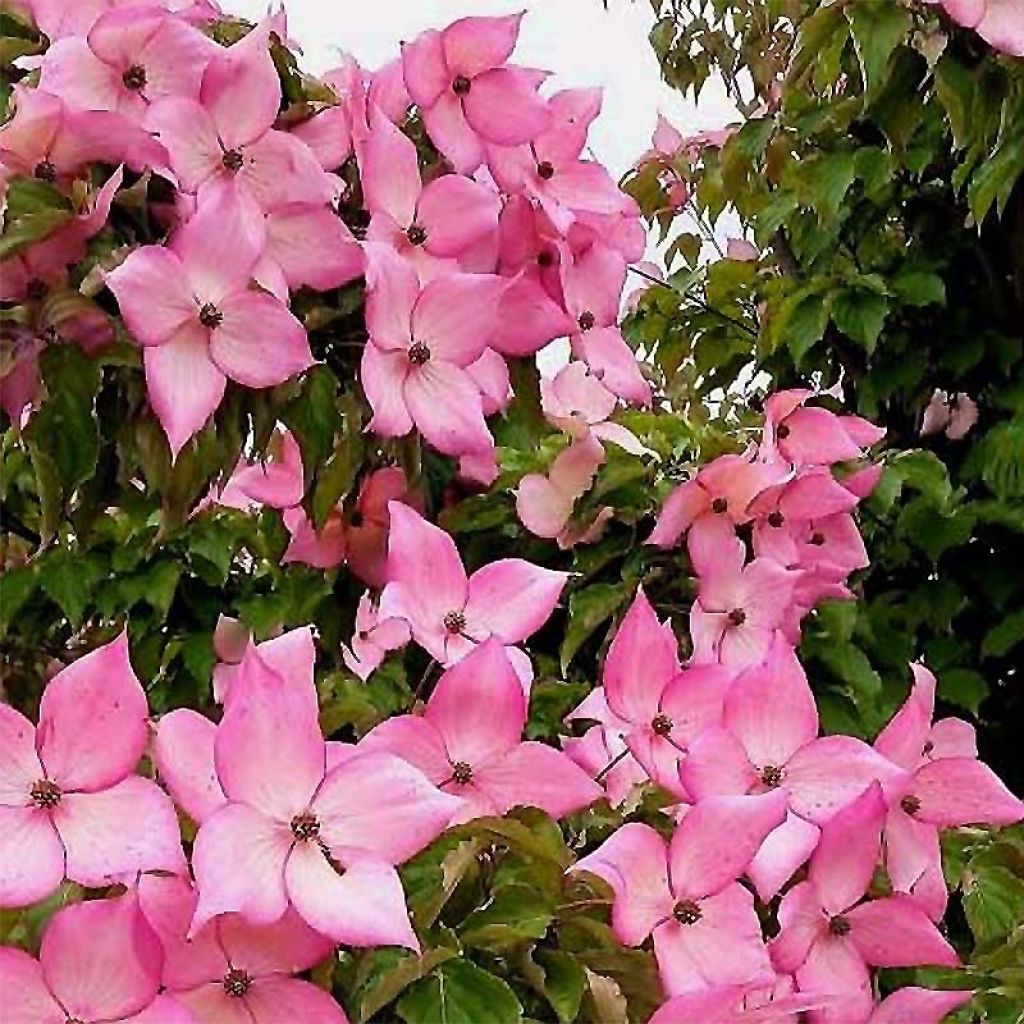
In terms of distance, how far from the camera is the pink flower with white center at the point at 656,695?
0.63 metres

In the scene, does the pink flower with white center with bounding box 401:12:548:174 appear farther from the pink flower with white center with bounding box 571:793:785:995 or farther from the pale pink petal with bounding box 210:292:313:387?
the pink flower with white center with bounding box 571:793:785:995

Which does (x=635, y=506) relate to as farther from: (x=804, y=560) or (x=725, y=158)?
(x=725, y=158)

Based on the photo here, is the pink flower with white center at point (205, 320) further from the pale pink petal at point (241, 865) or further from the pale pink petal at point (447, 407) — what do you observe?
the pale pink petal at point (241, 865)

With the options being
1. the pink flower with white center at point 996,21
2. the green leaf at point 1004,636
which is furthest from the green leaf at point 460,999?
the green leaf at point 1004,636

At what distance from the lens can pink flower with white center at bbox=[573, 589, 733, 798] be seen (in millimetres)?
633

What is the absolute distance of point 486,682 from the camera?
56 cm

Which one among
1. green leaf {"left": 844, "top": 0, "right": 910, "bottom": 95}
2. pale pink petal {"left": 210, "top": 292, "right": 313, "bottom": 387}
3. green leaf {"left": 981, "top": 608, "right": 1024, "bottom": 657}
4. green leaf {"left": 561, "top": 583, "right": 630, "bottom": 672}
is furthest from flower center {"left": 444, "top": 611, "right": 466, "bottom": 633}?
green leaf {"left": 981, "top": 608, "right": 1024, "bottom": 657}

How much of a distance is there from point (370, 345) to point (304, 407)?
0.11ft

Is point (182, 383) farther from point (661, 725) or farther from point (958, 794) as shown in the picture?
point (958, 794)

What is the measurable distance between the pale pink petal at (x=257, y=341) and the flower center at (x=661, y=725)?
0.18 m

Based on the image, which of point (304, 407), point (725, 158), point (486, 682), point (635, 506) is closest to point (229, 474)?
point (304, 407)

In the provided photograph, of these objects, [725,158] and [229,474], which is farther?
[725,158]

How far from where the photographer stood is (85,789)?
Answer: 476mm

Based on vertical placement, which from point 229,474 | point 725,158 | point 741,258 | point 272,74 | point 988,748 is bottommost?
point 988,748
